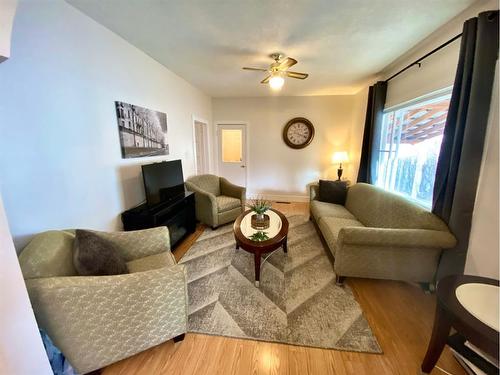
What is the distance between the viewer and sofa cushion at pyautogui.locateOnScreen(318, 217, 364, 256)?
2212 millimetres

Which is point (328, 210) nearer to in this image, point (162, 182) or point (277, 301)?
point (277, 301)

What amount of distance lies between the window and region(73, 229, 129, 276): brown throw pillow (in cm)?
308

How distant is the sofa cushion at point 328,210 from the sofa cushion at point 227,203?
1.30 metres

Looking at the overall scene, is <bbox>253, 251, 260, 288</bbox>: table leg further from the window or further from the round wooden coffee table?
the window

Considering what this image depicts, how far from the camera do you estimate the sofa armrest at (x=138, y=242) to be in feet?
5.60

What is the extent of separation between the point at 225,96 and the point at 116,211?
11.7 feet

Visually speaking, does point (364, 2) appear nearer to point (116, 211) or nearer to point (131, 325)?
point (131, 325)

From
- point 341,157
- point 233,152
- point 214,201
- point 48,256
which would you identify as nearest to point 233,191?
point 214,201

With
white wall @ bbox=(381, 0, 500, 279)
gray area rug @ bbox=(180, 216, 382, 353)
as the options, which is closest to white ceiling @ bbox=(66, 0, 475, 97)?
white wall @ bbox=(381, 0, 500, 279)

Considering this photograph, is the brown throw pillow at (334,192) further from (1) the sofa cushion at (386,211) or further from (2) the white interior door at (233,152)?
(2) the white interior door at (233,152)

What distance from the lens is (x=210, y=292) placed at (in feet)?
6.35

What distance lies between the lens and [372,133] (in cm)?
326

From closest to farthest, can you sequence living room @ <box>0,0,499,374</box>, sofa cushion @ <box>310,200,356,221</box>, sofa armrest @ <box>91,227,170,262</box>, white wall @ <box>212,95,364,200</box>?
living room @ <box>0,0,499,374</box> < sofa armrest @ <box>91,227,170,262</box> < sofa cushion @ <box>310,200,356,221</box> < white wall @ <box>212,95,364,200</box>

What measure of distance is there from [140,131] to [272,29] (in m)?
1.85
